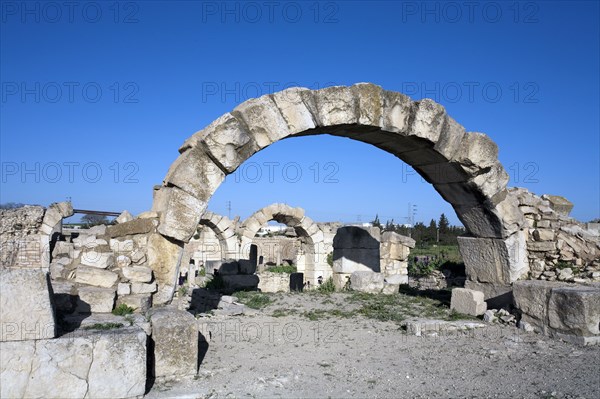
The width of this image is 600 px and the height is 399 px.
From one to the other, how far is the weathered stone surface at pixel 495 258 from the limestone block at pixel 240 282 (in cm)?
567

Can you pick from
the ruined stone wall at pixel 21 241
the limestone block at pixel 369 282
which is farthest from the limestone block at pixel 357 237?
the ruined stone wall at pixel 21 241

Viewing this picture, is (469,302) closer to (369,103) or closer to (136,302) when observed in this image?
(369,103)

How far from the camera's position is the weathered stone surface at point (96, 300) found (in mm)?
4742

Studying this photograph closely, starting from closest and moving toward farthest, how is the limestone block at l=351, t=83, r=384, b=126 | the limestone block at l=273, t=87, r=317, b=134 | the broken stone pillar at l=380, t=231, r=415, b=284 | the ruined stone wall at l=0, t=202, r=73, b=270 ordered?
the limestone block at l=273, t=87, r=317, b=134 → the limestone block at l=351, t=83, r=384, b=126 → the ruined stone wall at l=0, t=202, r=73, b=270 → the broken stone pillar at l=380, t=231, r=415, b=284

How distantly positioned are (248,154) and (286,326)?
8.68 ft

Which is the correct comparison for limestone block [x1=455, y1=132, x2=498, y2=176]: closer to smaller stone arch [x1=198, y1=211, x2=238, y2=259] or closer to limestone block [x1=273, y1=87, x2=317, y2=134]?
limestone block [x1=273, y1=87, x2=317, y2=134]

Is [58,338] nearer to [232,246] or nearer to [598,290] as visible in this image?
[598,290]

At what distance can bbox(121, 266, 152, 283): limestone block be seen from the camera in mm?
5188

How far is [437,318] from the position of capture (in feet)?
23.3

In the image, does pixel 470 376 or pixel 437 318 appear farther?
pixel 437 318

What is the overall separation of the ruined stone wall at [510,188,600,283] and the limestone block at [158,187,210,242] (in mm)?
5441

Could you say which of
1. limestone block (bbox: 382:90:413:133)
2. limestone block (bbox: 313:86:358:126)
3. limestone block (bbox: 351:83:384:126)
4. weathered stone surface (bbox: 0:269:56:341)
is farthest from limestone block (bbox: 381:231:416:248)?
weathered stone surface (bbox: 0:269:56:341)

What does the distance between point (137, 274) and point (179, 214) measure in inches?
30.1

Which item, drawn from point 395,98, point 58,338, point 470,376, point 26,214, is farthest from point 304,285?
point 58,338
